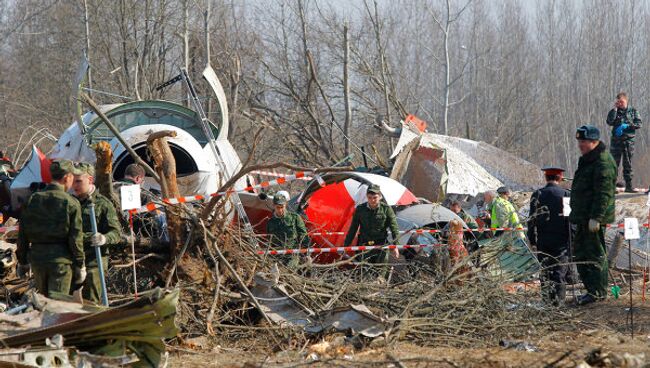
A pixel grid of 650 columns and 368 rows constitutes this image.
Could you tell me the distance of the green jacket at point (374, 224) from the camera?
420 inches

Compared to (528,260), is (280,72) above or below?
above

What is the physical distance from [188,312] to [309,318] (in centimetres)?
101

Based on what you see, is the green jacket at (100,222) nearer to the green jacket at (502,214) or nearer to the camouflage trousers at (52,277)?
the camouflage trousers at (52,277)

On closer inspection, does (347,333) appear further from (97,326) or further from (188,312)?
(97,326)

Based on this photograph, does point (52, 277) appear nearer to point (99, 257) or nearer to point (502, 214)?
point (99, 257)

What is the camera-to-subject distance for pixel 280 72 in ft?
88.2

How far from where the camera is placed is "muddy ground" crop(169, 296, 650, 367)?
595cm

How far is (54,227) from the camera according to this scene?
7.36 m

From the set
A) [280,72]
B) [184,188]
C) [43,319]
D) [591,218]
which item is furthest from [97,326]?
[280,72]

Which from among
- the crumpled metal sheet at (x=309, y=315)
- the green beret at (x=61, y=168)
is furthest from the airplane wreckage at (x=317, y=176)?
the green beret at (x=61, y=168)

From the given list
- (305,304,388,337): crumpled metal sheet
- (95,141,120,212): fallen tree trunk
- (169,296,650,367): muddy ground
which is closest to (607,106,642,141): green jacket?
(169,296,650,367): muddy ground

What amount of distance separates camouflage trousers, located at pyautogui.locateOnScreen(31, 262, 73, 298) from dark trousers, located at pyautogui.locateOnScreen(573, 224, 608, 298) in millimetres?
4869

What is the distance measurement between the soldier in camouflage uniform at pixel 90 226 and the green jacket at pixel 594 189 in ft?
14.8

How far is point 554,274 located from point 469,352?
3.05m
